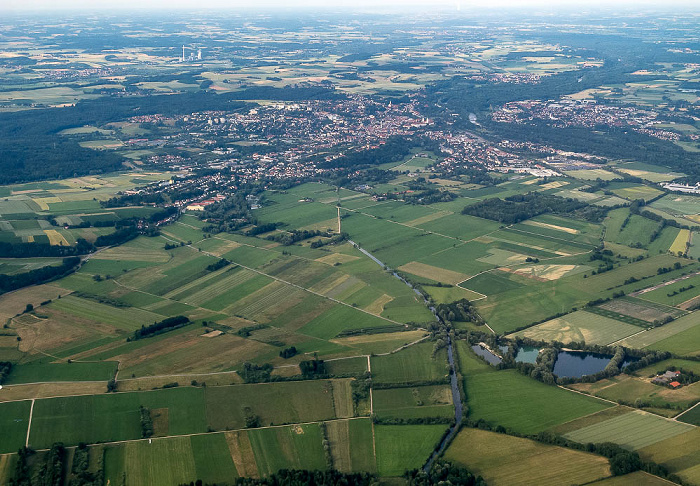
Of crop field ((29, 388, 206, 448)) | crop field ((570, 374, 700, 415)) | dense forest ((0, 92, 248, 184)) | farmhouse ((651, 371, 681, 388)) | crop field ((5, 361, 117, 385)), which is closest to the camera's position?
crop field ((29, 388, 206, 448))

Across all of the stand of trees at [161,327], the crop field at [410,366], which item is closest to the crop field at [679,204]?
the crop field at [410,366]

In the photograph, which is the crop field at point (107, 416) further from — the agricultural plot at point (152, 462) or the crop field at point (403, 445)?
the crop field at point (403, 445)

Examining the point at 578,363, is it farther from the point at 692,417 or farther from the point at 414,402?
the point at 414,402

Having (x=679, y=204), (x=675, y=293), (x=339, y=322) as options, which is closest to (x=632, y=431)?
(x=675, y=293)

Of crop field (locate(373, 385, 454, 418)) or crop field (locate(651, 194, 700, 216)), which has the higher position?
crop field (locate(651, 194, 700, 216))

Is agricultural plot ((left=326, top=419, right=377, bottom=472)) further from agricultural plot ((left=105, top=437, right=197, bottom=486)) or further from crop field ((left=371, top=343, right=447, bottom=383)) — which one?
agricultural plot ((left=105, top=437, right=197, bottom=486))

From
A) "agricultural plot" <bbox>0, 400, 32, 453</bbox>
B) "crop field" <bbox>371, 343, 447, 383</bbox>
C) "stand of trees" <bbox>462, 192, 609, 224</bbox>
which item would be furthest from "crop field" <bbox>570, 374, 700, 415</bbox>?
"stand of trees" <bbox>462, 192, 609, 224</bbox>

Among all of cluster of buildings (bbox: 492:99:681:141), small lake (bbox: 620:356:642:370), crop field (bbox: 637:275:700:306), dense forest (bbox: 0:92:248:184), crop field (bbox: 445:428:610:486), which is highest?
cluster of buildings (bbox: 492:99:681:141)
